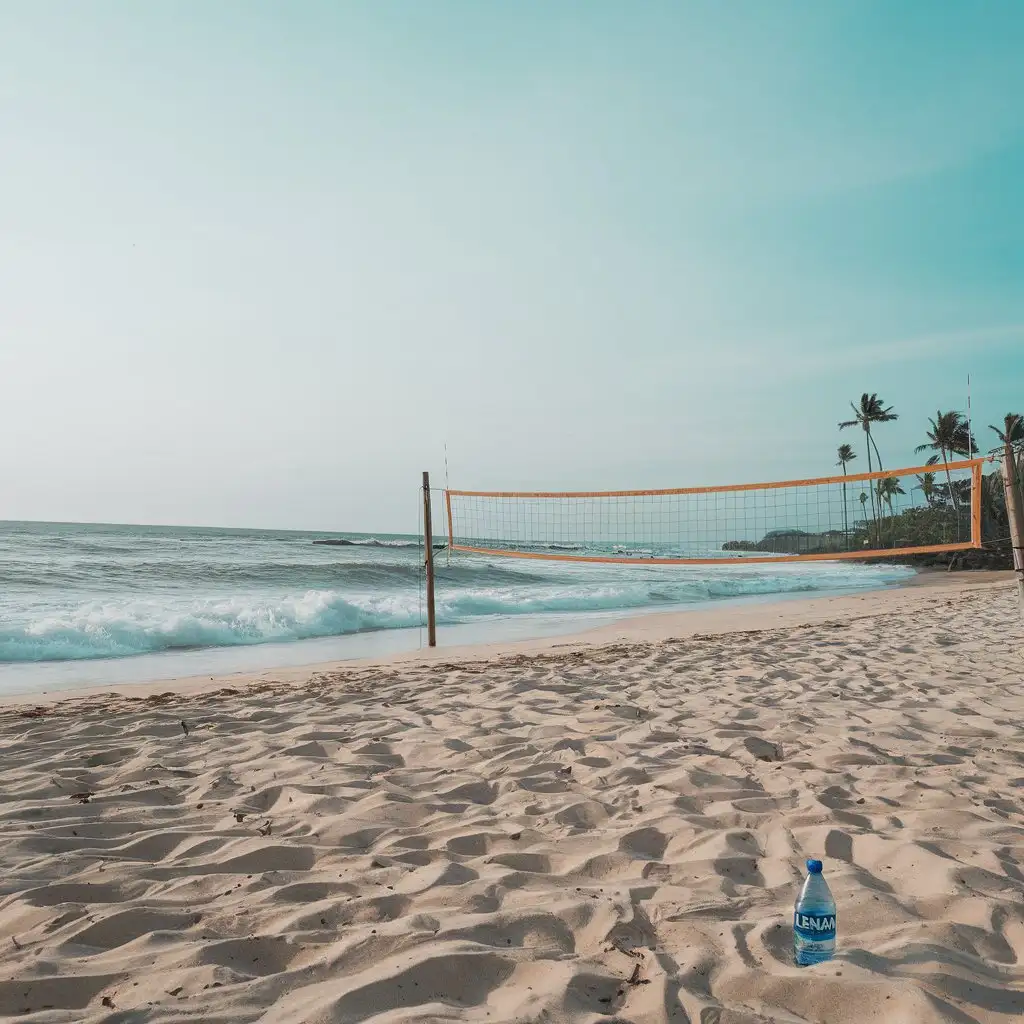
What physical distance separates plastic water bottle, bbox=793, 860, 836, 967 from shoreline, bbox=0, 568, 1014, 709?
468 cm

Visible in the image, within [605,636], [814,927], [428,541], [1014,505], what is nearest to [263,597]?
[428,541]

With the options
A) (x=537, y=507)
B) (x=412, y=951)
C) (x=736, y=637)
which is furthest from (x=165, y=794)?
(x=537, y=507)

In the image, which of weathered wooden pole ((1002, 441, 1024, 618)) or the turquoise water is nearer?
weathered wooden pole ((1002, 441, 1024, 618))

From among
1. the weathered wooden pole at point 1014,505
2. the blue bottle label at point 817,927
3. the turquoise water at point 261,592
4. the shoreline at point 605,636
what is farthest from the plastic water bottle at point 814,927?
the turquoise water at point 261,592

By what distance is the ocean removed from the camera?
26.1ft

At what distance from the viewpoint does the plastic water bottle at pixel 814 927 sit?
5.40 feet

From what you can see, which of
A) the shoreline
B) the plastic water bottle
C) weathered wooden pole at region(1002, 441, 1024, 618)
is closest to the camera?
the plastic water bottle

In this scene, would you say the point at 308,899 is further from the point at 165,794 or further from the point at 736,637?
the point at 736,637

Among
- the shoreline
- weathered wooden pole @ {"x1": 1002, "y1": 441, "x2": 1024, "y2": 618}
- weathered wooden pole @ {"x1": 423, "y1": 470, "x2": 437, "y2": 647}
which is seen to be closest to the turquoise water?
the shoreline

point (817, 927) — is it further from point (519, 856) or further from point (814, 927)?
point (519, 856)

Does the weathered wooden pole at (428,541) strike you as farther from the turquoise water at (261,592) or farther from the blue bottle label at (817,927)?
the blue bottle label at (817,927)

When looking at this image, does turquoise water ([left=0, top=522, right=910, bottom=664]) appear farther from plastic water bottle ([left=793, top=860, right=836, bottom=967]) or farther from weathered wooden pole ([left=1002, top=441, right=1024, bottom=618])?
plastic water bottle ([left=793, top=860, right=836, bottom=967])

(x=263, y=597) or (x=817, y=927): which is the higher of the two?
(x=263, y=597)

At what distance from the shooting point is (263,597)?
12727mm
